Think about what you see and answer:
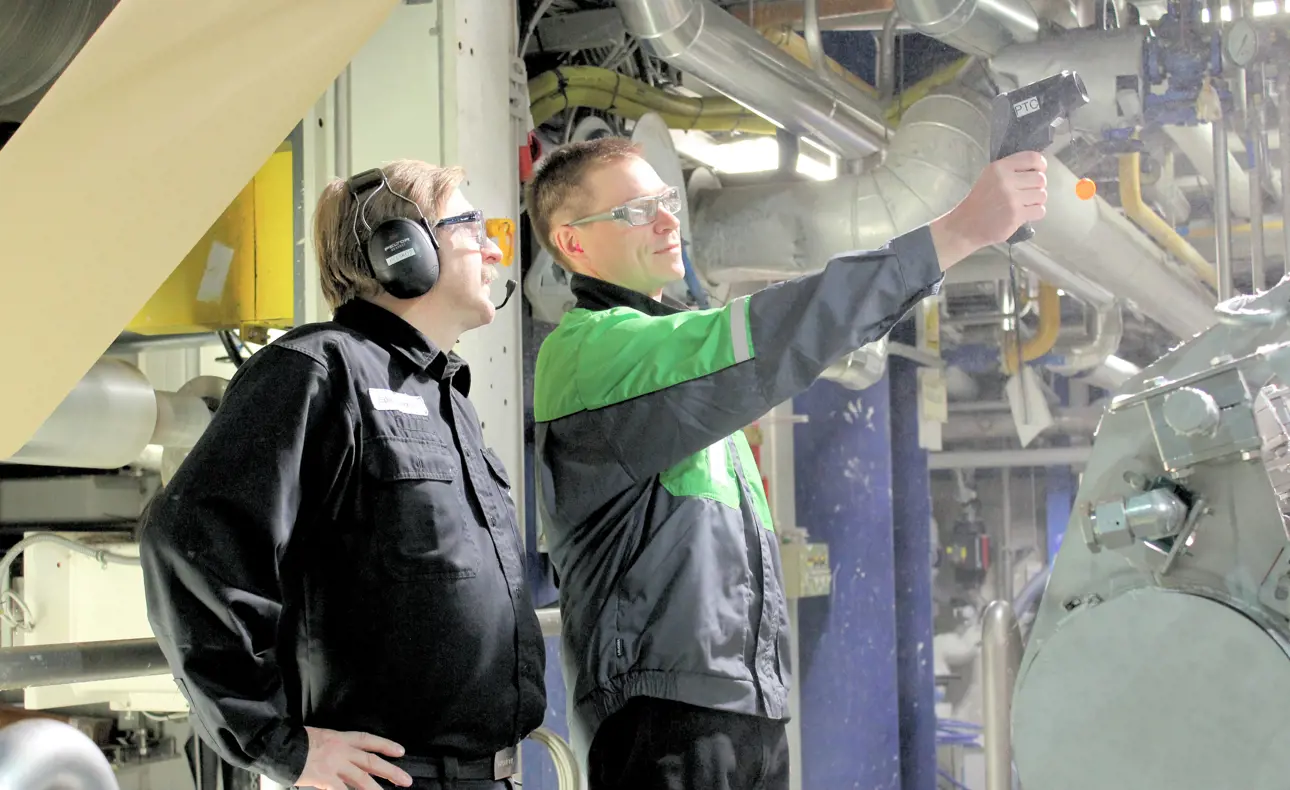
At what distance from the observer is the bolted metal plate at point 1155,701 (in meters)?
1.79

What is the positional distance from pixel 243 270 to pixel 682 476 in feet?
4.24

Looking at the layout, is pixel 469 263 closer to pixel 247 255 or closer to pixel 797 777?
pixel 247 255

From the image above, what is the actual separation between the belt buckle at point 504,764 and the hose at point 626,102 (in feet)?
7.13

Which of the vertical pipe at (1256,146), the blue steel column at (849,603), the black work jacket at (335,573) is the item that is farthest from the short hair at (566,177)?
the blue steel column at (849,603)

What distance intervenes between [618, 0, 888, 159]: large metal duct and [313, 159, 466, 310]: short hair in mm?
1420

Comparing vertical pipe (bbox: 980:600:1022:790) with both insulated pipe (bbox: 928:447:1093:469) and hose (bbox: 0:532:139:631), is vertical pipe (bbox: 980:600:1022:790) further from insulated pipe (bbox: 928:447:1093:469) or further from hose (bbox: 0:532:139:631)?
insulated pipe (bbox: 928:447:1093:469)

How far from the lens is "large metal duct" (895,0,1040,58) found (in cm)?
302

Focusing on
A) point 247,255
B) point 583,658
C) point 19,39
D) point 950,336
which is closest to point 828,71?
point 247,255

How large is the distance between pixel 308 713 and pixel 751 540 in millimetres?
666

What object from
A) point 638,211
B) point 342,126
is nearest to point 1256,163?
point 638,211

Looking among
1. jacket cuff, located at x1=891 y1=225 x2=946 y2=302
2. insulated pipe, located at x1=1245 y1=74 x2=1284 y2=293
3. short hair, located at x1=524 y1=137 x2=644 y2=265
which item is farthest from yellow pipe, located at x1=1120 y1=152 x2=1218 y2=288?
jacket cuff, located at x1=891 y1=225 x2=946 y2=302

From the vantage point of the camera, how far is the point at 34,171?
1301 mm

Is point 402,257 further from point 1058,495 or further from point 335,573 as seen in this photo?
point 1058,495

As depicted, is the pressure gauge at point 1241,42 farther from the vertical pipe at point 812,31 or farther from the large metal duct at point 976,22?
the vertical pipe at point 812,31
